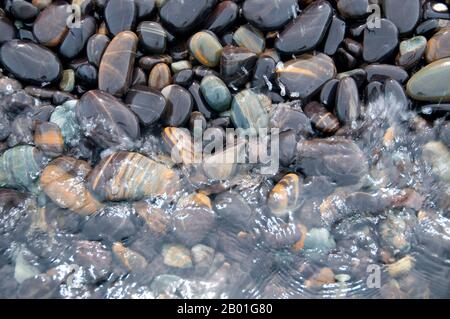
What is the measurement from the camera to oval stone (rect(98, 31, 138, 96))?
3.80m

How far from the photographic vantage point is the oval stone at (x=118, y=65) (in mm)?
3797

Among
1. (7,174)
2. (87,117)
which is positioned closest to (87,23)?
(87,117)

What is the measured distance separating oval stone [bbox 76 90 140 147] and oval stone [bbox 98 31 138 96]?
0.14m

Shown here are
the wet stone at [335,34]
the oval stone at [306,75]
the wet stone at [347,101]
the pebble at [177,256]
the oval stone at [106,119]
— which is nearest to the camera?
the pebble at [177,256]

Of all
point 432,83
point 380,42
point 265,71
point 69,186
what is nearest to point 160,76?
point 265,71

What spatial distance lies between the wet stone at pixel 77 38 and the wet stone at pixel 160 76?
0.60 metres

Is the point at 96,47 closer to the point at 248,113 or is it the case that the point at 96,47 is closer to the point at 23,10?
the point at 23,10

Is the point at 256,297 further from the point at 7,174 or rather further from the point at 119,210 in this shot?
the point at 7,174

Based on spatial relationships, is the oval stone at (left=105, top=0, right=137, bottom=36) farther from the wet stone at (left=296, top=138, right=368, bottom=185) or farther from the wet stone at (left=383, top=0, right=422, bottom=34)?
the wet stone at (left=383, top=0, right=422, bottom=34)

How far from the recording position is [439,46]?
386cm

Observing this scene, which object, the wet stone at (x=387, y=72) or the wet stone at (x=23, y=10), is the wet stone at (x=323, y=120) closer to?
the wet stone at (x=387, y=72)

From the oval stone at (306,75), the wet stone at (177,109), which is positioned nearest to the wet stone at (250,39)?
the oval stone at (306,75)
